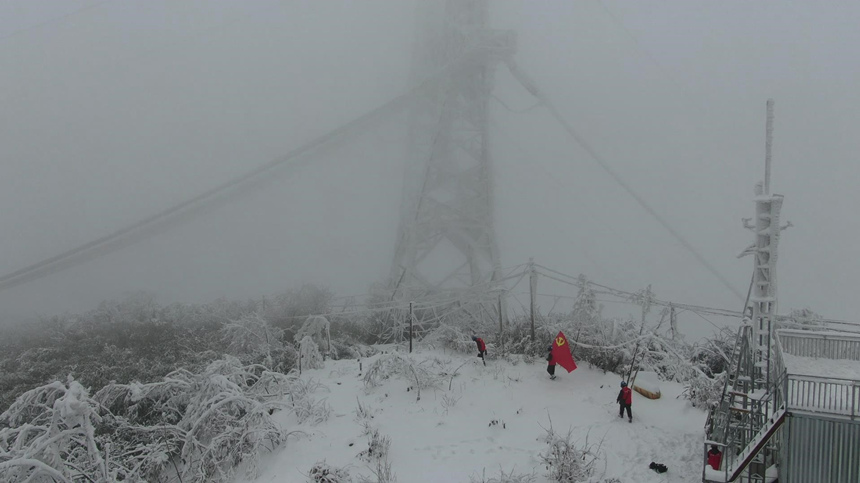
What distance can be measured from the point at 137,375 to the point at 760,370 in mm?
11797

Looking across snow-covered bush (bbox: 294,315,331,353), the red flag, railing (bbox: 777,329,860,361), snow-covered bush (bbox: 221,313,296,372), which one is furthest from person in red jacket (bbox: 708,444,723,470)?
snow-covered bush (bbox: 294,315,331,353)

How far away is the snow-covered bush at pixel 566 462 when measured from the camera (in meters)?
7.79

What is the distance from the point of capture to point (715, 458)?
7.31m

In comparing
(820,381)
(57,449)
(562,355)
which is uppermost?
(820,381)

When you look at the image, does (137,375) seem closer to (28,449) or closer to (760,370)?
(28,449)

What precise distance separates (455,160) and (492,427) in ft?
35.3

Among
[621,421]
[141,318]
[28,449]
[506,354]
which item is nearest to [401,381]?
[506,354]

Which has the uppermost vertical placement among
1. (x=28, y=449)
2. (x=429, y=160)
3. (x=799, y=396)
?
(x=429, y=160)

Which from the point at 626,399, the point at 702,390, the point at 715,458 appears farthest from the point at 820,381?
the point at 702,390

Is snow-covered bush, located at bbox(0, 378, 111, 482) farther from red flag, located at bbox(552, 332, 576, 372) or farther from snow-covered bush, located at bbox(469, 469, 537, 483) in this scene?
red flag, located at bbox(552, 332, 576, 372)

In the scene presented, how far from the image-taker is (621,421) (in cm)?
958

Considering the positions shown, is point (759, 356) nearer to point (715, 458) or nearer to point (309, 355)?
point (715, 458)

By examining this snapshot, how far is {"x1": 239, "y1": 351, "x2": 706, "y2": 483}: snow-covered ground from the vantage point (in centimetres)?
834

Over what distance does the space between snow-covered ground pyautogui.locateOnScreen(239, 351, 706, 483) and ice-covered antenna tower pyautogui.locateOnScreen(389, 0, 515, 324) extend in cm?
570
